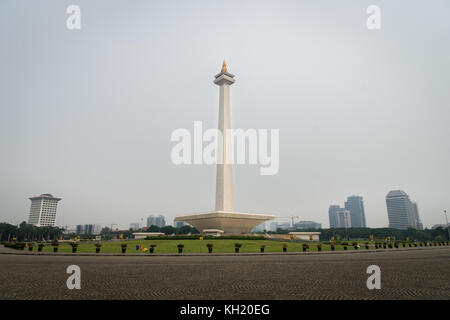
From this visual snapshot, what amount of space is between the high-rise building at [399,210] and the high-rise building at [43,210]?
209183 millimetres

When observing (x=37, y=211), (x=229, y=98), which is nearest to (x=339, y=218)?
(x=229, y=98)

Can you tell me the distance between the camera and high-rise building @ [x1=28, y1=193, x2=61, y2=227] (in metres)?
176

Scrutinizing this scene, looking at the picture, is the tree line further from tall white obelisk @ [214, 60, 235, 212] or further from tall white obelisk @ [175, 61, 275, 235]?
tall white obelisk @ [214, 60, 235, 212]

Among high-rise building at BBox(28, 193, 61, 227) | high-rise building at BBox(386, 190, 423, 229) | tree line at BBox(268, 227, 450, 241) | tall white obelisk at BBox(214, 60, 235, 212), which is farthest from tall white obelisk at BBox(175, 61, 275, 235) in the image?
high-rise building at BBox(28, 193, 61, 227)

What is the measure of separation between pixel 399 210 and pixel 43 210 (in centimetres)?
21590

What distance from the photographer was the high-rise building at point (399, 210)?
167m

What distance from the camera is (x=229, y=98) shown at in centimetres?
6769

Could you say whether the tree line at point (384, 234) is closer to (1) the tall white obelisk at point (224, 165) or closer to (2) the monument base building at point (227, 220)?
(2) the monument base building at point (227, 220)

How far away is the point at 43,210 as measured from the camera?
586ft

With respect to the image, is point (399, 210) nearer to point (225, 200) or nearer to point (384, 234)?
point (384, 234)

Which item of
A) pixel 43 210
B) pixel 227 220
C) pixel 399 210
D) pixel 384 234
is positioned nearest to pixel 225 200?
pixel 227 220

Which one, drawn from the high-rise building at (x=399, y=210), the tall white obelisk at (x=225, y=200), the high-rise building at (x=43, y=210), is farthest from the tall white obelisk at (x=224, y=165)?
the high-rise building at (x=43, y=210)
